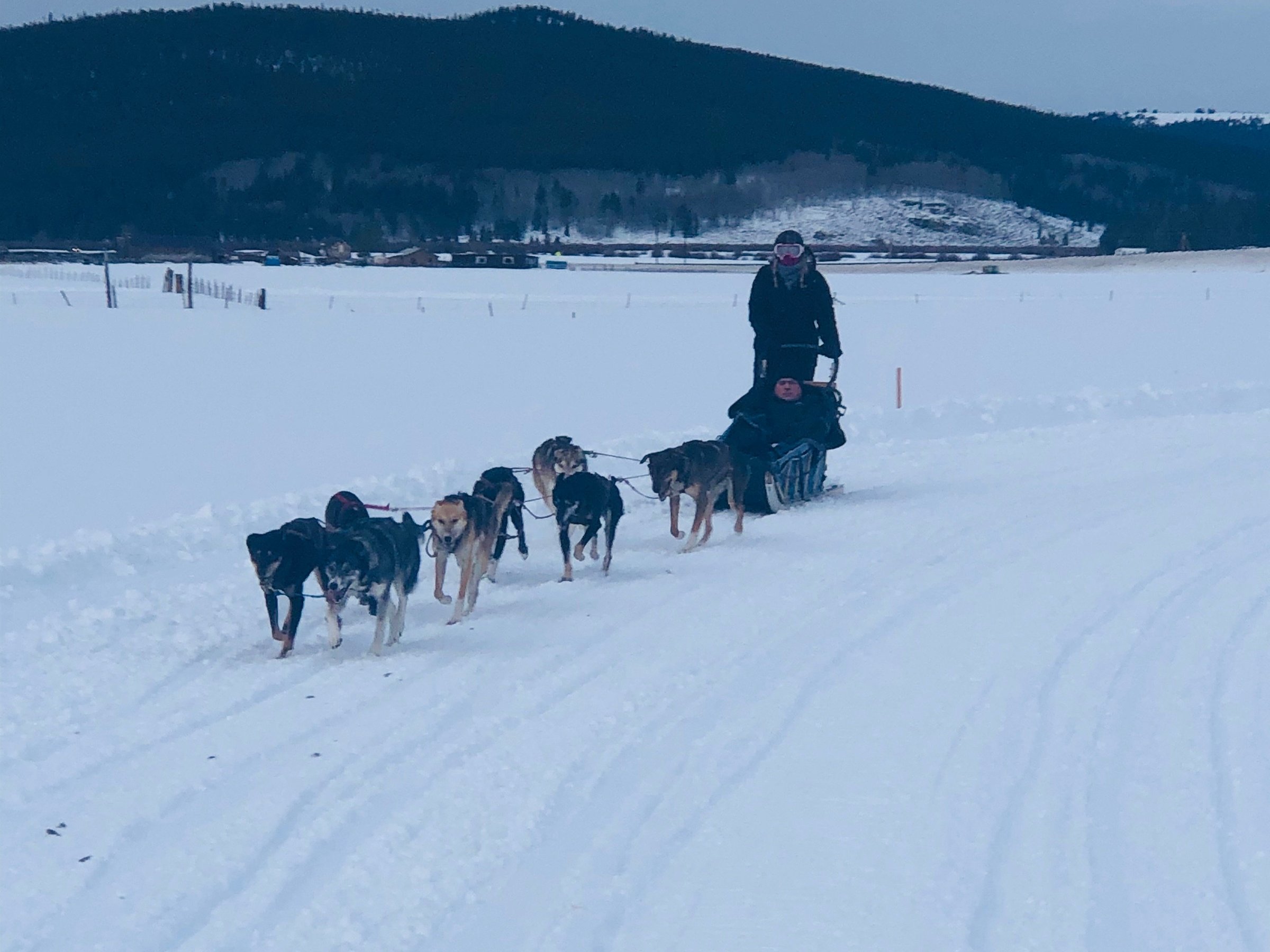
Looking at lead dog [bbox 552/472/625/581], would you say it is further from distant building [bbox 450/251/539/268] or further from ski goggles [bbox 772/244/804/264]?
distant building [bbox 450/251/539/268]

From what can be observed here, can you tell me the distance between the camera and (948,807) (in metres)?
4.49

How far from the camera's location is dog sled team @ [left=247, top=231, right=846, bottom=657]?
6230 millimetres

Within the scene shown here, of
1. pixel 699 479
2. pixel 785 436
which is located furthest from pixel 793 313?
pixel 699 479

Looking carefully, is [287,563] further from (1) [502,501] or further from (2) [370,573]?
(1) [502,501]

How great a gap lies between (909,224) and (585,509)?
339ft

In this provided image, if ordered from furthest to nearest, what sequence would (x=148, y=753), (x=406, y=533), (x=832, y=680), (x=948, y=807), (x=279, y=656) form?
(x=406, y=533)
(x=279, y=656)
(x=832, y=680)
(x=148, y=753)
(x=948, y=807)

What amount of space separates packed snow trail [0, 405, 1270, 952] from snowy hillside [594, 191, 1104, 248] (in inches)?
3723

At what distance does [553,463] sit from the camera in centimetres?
908

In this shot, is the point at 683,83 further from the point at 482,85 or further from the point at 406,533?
the point at 406,533

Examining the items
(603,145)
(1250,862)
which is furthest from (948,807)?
(603,145)

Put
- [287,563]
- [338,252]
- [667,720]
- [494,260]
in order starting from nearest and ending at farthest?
[667,720]
[287,563]
[494,260]
[338,252]

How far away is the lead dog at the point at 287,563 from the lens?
6137 mm

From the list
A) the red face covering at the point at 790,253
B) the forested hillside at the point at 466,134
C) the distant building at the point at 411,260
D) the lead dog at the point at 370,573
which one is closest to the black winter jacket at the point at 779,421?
the red face covering at the point at 790,253

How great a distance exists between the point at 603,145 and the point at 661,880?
121848 mm
